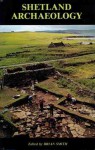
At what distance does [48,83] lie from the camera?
1239 cm

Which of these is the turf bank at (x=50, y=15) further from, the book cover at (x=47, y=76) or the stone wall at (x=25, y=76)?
the stone wall at (x=25, y=76)

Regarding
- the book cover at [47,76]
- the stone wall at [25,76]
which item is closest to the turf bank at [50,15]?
the book cover at [47,76]

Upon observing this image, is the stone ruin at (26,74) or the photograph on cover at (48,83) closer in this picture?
the photograph on cover at (48,83)

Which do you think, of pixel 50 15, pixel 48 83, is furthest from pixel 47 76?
pixel 50 15

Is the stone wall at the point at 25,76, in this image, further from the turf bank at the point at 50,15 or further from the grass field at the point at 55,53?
the turf bank at the point at 50,15

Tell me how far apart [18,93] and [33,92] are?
0.58m

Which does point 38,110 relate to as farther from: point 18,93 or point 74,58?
point 74,58

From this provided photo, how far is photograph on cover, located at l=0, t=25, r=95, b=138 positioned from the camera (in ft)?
35.6

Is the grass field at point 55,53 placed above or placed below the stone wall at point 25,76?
above

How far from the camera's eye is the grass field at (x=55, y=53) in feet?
37.8

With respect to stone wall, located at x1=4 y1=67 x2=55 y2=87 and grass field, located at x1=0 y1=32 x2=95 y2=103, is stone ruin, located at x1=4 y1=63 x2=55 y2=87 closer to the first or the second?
stone wall, located at x1=4 y1=67 x2=55 y2=87

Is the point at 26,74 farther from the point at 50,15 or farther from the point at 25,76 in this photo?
the point at 50,15

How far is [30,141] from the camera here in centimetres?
1076

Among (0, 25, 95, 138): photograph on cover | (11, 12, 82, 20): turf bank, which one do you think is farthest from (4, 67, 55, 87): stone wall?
(11, 12, 82, 20): turf bank
